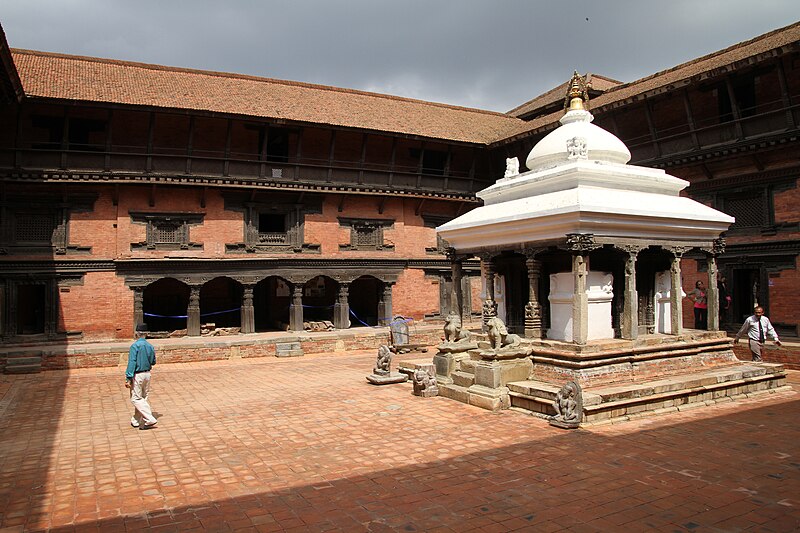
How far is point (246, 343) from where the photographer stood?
1808 cm

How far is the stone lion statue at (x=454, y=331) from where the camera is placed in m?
11.5

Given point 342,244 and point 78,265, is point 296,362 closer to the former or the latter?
point 342,244

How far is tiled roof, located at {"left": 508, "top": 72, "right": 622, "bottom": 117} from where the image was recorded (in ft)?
94.9

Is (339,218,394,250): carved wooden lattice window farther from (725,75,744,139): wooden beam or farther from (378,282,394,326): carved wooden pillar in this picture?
(725,75,744,139): wooden beam

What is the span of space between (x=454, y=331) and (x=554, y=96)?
23.0 m

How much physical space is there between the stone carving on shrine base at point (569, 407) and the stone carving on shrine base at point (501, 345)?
62.7 inches

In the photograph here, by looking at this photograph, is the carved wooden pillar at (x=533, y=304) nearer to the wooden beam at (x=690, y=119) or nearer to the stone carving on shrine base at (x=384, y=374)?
the stone carving on shrine base at (x=384, y=374)

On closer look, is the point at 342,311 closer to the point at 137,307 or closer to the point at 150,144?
the point at 137,307

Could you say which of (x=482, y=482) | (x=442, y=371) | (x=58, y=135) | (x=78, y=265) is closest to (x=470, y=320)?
(x=442, y=371)

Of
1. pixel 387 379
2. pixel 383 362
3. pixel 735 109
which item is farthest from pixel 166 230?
pixel 735 109

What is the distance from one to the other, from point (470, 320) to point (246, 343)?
10.4 meters

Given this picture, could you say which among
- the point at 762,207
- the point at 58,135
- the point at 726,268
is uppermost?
the point at 58,135

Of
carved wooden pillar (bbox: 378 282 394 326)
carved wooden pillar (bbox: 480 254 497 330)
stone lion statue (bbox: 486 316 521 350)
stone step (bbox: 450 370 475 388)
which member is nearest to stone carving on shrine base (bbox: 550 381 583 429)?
stone lion statue (bbox: 486 316 521 350)

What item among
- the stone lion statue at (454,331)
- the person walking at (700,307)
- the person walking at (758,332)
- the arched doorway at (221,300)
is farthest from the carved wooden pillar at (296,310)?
the person walking at (758,332)
